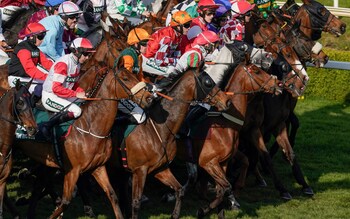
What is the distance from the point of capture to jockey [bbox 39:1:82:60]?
12.4 m

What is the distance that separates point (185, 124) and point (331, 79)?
8.45 meters

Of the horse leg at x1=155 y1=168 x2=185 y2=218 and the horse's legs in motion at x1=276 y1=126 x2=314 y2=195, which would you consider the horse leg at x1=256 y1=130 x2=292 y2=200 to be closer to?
the horse's legs in motion at x1=276 y1=126 x2=314 y2=195

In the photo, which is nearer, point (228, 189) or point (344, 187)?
point (228, 189)

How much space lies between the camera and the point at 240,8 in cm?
1412

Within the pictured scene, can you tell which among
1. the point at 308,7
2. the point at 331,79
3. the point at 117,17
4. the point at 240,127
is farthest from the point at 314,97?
the point at 240,127

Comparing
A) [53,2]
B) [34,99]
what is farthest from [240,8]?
[34,99]

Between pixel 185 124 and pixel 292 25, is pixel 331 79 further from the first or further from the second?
pixel 185 124

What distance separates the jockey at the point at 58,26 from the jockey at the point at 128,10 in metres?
1.84

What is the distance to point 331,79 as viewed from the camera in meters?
20.2

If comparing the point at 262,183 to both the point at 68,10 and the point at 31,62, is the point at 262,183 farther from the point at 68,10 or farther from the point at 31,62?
the point at 31,62

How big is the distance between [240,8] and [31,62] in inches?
140

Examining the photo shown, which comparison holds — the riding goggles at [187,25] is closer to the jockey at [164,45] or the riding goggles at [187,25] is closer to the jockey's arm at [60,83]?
the jockey at [164,45]

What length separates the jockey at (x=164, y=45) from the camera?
12.5m

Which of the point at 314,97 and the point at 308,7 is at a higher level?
the point at 308,7
